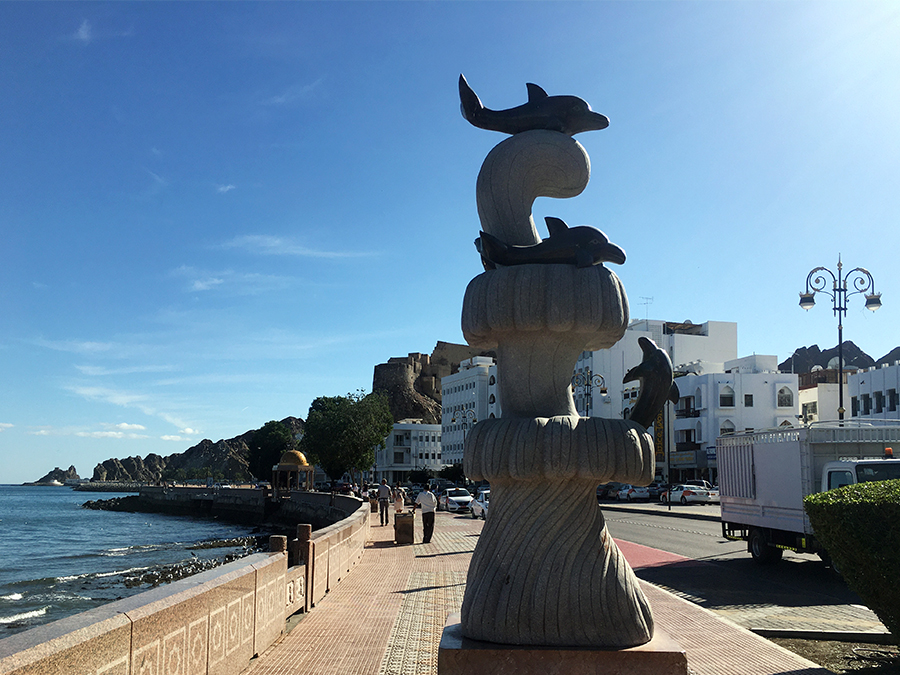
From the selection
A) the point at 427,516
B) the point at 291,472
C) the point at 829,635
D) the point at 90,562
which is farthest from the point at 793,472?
the point at 291,472

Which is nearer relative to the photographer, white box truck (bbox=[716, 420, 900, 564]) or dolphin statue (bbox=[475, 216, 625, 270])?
dolphin statue (bbox=[475, 216, 625, 270])

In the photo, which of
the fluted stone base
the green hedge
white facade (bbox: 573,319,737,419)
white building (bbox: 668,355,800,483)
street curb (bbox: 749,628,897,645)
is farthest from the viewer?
white facade (bbox: 573,319,737,419)

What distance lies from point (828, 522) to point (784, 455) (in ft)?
27.1

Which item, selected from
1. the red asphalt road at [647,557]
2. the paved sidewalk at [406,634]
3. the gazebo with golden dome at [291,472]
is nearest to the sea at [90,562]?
the gazebo with golden dome at [291,472]

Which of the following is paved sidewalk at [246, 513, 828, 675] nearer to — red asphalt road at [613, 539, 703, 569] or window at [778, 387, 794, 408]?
red asphalt road at [613, 539, 703, 569]

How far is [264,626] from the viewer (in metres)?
8.05

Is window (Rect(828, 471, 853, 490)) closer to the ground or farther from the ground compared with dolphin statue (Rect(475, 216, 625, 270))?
closer to the ground

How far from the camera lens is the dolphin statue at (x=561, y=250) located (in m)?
6.18

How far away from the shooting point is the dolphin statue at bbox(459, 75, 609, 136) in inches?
264

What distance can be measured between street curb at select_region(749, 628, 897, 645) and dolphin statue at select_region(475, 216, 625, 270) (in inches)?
232

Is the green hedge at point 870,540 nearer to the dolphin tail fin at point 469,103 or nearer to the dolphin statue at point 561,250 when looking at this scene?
the dolphin statue at point 561,250

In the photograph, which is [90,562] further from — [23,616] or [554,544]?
[554,544]

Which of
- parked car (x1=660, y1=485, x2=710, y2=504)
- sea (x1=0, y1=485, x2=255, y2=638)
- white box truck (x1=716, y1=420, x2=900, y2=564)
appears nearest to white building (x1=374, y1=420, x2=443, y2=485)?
sea (x1=0, y1=485, x2=255, y2=638)

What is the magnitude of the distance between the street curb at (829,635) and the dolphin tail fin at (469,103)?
7.29 meters
